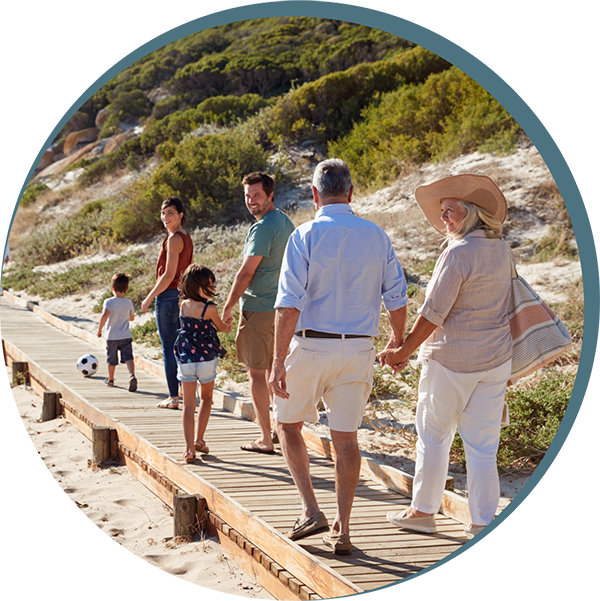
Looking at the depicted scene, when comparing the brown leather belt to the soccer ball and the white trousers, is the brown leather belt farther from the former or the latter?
the soccer ball

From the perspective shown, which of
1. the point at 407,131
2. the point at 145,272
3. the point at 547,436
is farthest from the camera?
the point at 407,131

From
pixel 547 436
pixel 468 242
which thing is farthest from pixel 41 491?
pixel 547 436

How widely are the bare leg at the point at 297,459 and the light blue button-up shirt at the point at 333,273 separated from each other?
0.52 m

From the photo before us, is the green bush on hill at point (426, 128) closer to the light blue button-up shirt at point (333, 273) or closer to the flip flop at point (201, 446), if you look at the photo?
the flip flop at point (201, 446)

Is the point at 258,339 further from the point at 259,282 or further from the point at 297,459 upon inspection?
the point at 297,459

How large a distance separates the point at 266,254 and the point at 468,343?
1.58 meters

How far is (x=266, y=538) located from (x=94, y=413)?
3163mm

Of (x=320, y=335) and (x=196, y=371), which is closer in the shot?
(x=320, y=335)

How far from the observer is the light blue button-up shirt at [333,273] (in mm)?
3121

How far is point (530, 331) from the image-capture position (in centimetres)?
338

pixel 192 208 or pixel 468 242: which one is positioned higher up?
pixel 192 208

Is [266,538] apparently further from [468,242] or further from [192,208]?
[192,208]

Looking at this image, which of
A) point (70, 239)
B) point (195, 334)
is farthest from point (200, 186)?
point (195, 334)

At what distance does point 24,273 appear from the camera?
696 inches
